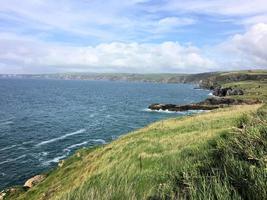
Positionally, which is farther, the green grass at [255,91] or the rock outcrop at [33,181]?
the green grass at [255,91]

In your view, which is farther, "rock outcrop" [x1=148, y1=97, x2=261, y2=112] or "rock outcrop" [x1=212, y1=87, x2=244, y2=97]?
"rock outcrop" [x1=212, y1=87, x2=244, y2=97]

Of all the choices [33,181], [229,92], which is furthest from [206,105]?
[33,181]

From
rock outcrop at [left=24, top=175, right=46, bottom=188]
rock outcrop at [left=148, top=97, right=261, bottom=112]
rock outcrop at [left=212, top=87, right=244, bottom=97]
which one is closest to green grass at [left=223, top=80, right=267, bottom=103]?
rock outcrop at [left=212, top=87, right=244, bottom=97]

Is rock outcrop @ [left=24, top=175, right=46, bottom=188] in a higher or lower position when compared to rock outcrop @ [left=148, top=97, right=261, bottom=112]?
higher

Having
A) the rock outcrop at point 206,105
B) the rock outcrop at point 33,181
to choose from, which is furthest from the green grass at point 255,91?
the rock outcrop at point 33,181

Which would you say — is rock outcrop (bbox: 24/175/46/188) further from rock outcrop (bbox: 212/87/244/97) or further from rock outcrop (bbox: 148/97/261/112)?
rock outcrop (bbox: 212/87/244/97)

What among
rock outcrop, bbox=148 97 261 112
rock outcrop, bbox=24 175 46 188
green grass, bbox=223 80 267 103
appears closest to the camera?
rock outcrop, bbox=24 175 46 188

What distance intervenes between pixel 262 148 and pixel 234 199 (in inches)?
81.0

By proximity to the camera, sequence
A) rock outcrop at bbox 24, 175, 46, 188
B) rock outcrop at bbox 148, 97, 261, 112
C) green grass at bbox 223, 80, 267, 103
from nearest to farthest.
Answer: rock outcrop at bbox 24, 175, 46, 188, rock outcrop at bbox 148, 97, 261, 112, green grass at bbox 223, 80, 267, 103

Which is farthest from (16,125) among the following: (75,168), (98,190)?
(98,190)

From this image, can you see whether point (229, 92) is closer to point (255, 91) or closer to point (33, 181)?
point (255, 91)

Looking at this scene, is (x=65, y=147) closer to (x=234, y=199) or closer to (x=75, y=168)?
(x=75, y=168)

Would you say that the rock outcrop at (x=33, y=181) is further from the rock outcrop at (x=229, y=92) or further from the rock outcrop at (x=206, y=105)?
the rock outcrop at (x=229, y=92)

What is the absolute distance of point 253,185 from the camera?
6.02m
